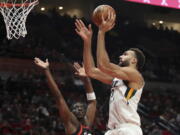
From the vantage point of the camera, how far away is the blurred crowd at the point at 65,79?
11031 millimetres

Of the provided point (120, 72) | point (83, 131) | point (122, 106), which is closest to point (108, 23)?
point (120, 72)

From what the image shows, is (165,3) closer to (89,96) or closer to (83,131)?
(89,96)

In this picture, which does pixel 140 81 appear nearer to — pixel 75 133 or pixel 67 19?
pixel 75 133

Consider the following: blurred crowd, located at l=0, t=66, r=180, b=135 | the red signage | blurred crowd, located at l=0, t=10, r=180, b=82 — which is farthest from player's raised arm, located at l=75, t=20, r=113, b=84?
blurred crowd, located at l=0, t=10, r=180, b=82

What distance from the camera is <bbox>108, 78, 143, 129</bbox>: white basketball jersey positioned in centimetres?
407

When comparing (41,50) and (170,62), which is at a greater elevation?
(41,50)

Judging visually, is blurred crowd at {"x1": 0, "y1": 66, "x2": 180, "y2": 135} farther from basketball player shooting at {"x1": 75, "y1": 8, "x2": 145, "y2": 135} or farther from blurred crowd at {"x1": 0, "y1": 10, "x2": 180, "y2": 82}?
basketball player shooting at {"x1": 75, "y1": 8, "x2": 145, "y2": 135}

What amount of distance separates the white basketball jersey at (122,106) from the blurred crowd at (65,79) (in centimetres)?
635

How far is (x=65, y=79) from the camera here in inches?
516

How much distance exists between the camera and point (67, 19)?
1472 cm

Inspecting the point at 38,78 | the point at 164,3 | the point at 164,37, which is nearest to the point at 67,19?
the point at 38,78

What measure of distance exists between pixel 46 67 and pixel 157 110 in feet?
29.5

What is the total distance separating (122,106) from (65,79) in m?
9.09

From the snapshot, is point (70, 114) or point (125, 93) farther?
point (70, 114)
